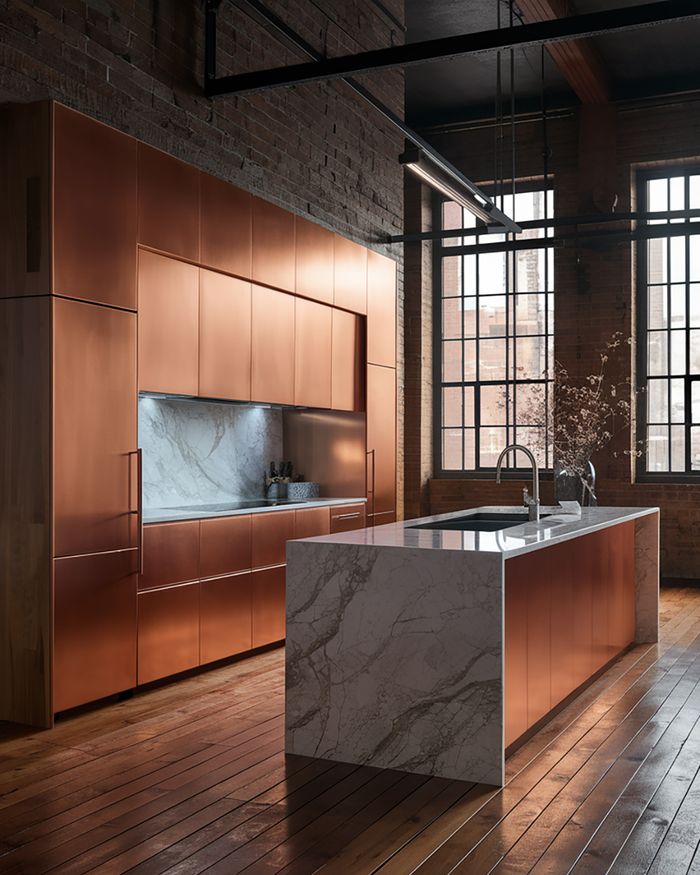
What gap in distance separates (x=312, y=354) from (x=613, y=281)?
14.5 ft

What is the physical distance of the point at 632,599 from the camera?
6.86m

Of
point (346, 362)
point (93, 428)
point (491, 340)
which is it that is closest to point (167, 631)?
point (93, 428)

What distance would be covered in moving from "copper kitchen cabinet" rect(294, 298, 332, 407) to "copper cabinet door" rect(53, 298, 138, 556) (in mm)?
1899

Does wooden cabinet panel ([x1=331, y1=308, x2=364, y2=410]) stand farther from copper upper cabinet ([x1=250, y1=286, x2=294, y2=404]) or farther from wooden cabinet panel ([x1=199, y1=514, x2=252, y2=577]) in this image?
wooden cabinet panel ([x1=199, y1=514, x2=252, y2=577])

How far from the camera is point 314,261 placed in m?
7.24

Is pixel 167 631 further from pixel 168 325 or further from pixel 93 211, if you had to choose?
pixel 93 211

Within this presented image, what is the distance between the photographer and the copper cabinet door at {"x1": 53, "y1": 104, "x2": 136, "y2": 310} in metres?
4.82

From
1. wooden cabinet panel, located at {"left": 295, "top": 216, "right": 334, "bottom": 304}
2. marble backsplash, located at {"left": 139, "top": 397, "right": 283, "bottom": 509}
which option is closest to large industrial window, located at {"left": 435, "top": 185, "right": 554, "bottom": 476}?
wooden cabinet panel, located at {"left": 295, "top": 216, "right": 334, "bottom": 304}

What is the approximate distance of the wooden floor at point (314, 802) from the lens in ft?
10.4

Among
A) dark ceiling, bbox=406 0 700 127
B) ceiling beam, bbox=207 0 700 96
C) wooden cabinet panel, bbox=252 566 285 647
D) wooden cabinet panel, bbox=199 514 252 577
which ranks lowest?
wooden cabinet panel, bbox=252 566 285 647

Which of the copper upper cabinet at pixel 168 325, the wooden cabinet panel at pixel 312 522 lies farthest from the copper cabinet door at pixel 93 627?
the wooden cabinet panel at pixel 312 522

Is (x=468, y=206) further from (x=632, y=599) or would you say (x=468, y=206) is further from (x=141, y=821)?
(x=141, y=821)

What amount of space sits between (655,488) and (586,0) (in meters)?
4.71

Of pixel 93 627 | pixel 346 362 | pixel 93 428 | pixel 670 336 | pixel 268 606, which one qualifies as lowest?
pixel 268 606
